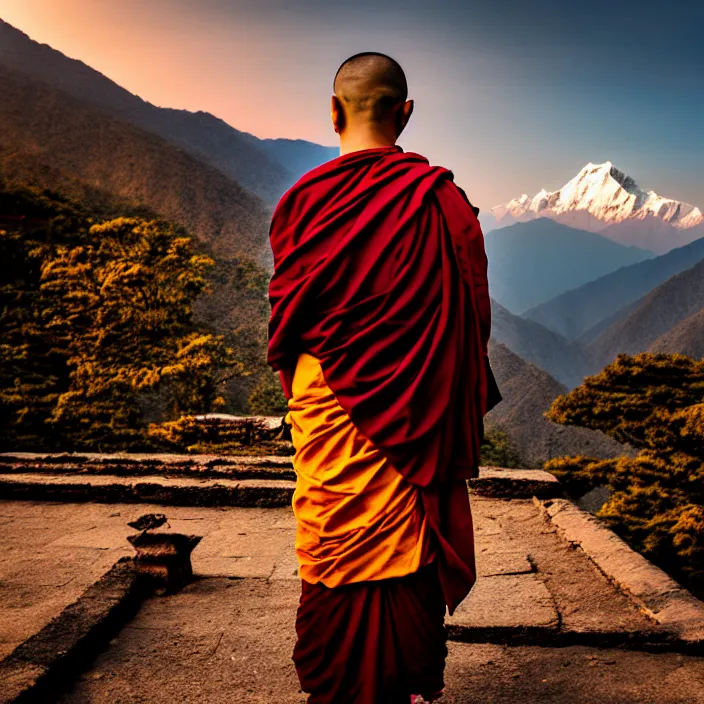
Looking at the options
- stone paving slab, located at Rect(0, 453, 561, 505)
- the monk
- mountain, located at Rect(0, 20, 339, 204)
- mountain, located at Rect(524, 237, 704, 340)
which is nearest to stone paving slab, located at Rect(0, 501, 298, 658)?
stone paving slab, located at Rect(0, 453, 561, 505)

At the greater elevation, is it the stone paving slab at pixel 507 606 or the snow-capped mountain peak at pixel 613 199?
the snow-capped mountain peak at pixel 613 199

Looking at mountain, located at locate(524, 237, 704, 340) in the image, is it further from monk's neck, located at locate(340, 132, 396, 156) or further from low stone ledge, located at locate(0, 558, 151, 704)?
monk's neck, located at locate(340, 132, 396, 156)

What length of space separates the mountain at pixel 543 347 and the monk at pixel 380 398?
41489 millimetres

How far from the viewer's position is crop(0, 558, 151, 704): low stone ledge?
7.92ft

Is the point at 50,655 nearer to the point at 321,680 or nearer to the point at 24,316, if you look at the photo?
the point at 321,680

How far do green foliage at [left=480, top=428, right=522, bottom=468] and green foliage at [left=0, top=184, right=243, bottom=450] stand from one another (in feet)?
19.9

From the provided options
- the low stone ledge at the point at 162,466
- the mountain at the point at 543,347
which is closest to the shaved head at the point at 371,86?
the low stone ledge at the point at 162,466

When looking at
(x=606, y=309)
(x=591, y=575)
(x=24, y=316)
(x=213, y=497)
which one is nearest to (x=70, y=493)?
(x=213, y=497)

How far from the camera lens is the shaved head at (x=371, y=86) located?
177cm

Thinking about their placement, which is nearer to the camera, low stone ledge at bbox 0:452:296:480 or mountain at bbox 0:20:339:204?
low stone ledge at bbox 0:452:296:480

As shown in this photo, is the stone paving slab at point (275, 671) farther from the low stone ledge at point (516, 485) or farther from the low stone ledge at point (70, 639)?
the low stone ledge at point (516, 485)

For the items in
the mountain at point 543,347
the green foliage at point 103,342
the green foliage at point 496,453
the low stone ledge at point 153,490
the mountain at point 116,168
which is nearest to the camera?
the low stone ledge at point 153,490

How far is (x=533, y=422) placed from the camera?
25.8 metres

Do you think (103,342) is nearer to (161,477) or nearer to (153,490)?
(161,477)
